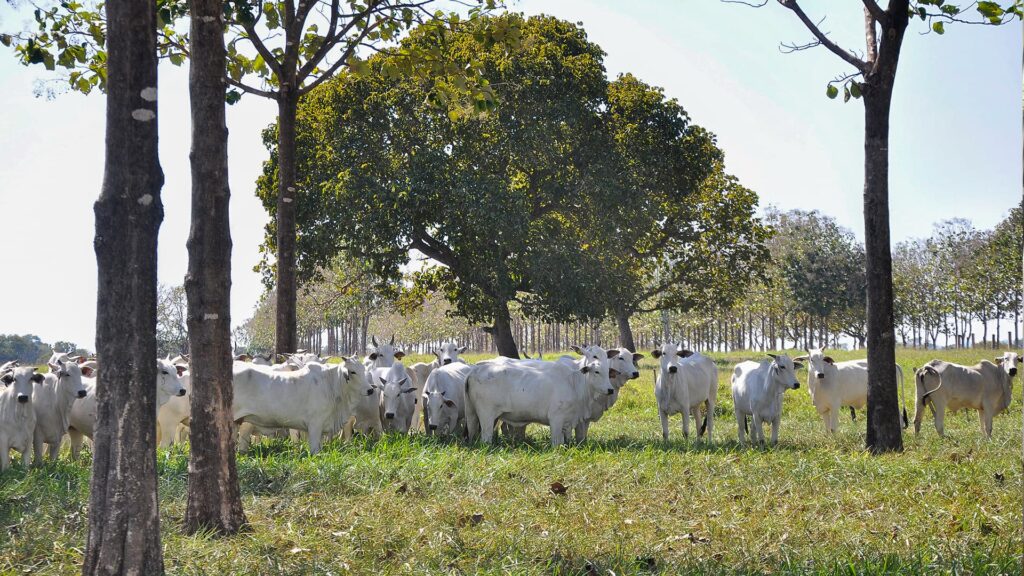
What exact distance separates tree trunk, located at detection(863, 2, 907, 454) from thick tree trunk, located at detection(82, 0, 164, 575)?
29.8 ft

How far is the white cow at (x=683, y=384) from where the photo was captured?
14.8 metres

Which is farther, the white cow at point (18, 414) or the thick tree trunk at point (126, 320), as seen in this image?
the white cow at point (18, 414)

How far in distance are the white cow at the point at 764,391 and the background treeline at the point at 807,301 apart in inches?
666

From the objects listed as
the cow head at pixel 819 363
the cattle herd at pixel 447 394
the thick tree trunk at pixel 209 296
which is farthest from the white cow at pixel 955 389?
the thick tree trunk at pixel 209 296

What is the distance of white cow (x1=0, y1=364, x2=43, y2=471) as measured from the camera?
1120 centimetres

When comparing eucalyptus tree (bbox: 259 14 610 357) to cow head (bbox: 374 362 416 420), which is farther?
eucalyptus tree (bbox: 259 14 610 357)

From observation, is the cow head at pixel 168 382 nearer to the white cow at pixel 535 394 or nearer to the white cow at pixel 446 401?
the white cow at pixel 446 401

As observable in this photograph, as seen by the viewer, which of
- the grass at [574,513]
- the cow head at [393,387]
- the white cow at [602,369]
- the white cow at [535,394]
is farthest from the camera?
the white cow at [602,369]

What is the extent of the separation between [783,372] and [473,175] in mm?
11991

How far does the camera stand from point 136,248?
5641 mm

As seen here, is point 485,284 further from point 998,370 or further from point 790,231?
point 790,231

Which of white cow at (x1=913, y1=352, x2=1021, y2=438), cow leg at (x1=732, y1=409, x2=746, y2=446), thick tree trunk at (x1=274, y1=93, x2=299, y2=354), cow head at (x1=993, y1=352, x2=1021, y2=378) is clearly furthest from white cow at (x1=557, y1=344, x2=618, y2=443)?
cow head at (x1=993, y1=352, x2=1021, y2=378)


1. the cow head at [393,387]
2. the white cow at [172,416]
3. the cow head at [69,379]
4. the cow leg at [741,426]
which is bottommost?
the cow leg at [741,426]

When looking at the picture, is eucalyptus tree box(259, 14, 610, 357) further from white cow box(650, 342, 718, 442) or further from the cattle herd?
white cow box(650, 342, 718, 442)
